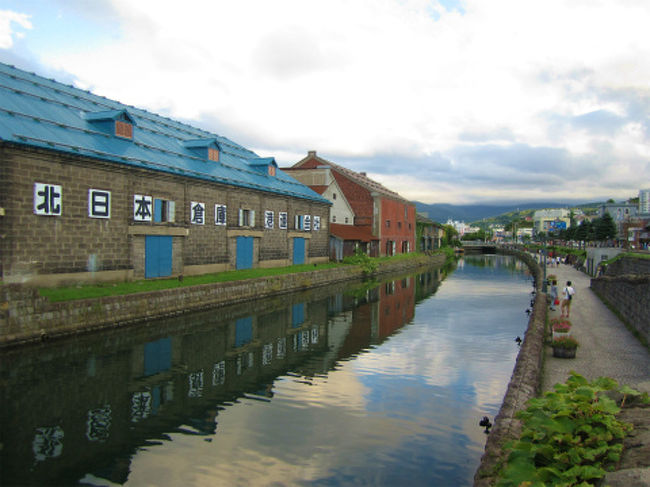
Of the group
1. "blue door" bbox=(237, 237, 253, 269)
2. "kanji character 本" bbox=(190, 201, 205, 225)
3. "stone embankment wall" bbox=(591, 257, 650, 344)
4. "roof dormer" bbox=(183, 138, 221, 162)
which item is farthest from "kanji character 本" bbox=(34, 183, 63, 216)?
"stone embankment wall" bbox=(591, 257, 650, 344)

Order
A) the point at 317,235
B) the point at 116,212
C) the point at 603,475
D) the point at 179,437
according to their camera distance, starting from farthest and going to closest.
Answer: the point at 317,235 < the point at 116,212 < the point at 179,437 < the point at 603,475

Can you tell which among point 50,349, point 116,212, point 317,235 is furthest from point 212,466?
point 317,235

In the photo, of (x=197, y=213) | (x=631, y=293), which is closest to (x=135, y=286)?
(x=197, y=213)

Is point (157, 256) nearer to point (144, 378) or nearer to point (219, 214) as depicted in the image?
point (219, 214)

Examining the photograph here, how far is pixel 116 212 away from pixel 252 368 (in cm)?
1364

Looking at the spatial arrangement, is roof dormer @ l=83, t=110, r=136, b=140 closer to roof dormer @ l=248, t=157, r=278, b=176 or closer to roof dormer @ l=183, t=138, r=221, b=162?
roof dormer @ l=183, t=138, r=221, b=162

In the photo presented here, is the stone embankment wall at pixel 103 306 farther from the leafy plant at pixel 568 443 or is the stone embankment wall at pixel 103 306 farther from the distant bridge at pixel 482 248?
the distant bridge at pixel 482 248

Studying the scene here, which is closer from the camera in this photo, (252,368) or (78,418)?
(78,418)

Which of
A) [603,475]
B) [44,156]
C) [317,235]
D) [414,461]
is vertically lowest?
[414,461]

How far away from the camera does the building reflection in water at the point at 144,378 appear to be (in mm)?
9539

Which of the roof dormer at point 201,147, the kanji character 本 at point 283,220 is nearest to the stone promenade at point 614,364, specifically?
the kanji character 本 at point 283,220

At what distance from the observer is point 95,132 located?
25922 mm

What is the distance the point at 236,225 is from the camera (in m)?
35.2

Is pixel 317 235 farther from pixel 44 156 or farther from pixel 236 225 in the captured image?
pixel 44 156
